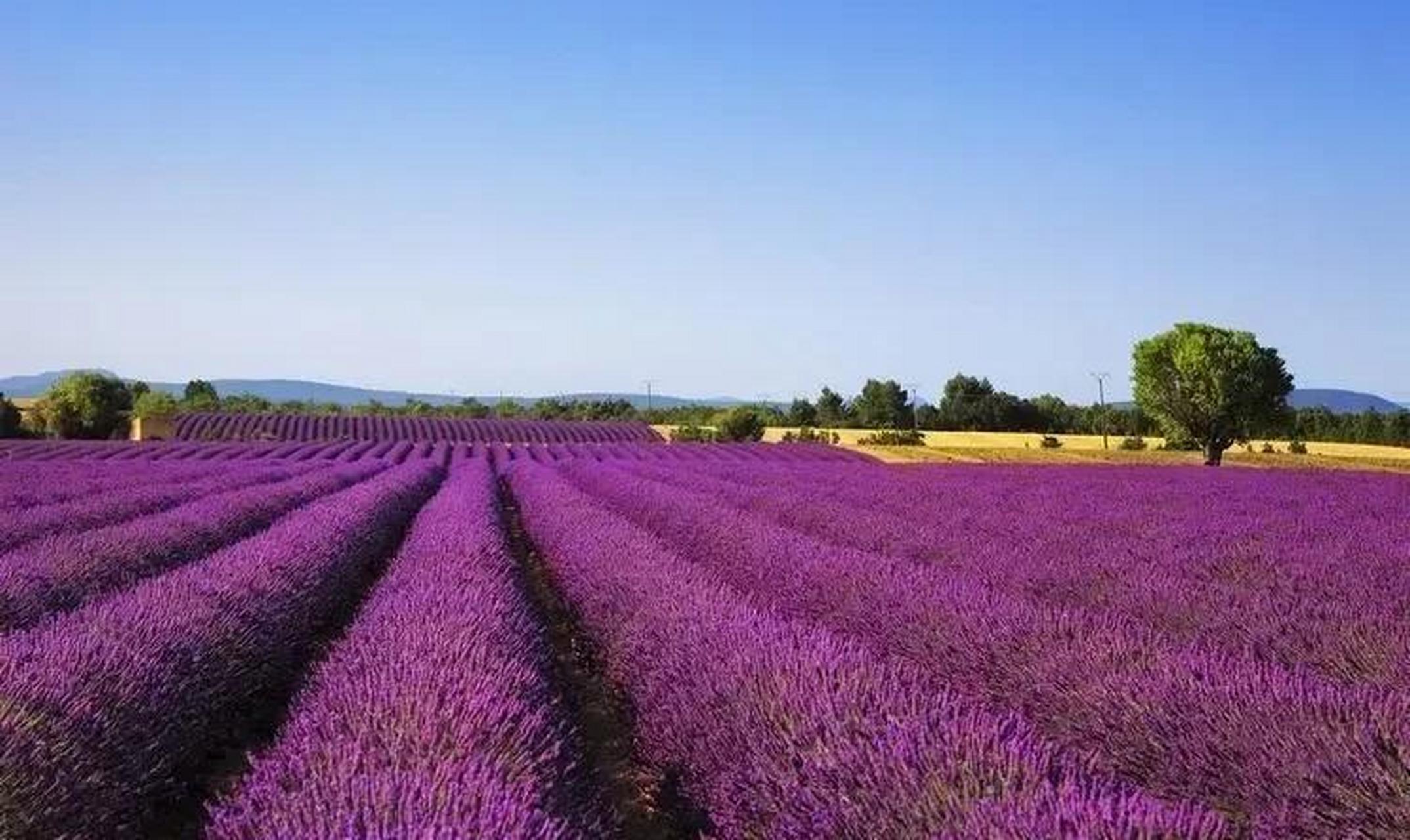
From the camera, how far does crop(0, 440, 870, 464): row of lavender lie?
3359 cm

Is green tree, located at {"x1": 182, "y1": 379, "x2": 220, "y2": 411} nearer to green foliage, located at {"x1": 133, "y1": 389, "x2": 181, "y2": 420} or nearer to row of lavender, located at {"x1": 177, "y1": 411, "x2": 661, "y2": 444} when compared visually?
green foliage, located at {"x1": 133, "y1": 389, "x2": 181, "y2": 420}

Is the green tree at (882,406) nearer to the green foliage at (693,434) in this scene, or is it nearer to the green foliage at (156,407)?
the green foliage at (693,434)

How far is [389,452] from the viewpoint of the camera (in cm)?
3909

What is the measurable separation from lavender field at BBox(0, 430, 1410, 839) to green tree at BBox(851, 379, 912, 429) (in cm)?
7892

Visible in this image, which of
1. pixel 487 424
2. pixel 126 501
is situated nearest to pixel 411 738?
pixel 126 501

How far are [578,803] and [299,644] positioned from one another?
4466 millimetres

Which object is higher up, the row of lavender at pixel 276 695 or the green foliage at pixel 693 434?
the green foliage at pixel 693 434

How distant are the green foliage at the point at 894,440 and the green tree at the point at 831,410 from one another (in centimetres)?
3697

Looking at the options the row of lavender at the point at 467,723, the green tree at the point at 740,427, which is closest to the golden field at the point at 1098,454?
the green tree at the point at 740,427

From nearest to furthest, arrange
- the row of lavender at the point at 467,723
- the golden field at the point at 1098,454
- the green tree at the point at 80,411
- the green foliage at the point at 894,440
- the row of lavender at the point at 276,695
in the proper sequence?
the row of lavender at the point at 467,723 < the row of lavender at the point at 276,695 < the golden field at the point at 1098,454 < the green foliage at the point at 894,440 < the green tree at the point at 80,411

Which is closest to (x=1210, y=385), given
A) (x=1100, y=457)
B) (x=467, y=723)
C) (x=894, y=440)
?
(x=1100, y=457)

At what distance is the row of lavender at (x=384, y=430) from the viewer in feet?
187

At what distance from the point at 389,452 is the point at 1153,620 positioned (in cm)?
3486

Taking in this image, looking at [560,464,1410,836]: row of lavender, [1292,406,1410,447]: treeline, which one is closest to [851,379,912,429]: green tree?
[1292,406,1410,447]: treeline
